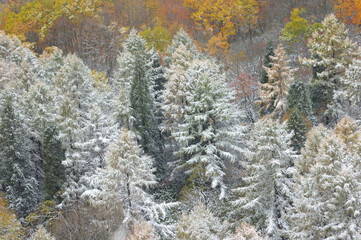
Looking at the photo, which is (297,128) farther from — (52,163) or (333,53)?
(52,163)

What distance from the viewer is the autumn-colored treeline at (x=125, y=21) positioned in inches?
2333

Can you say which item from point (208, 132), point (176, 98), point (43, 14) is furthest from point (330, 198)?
point (43, 14)

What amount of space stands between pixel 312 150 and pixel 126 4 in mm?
54330

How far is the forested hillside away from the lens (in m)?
23.0

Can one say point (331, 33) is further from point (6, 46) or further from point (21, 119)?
point (6, 46)

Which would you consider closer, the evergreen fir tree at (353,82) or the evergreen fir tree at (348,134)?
the evergreen fir tree at (348,134)

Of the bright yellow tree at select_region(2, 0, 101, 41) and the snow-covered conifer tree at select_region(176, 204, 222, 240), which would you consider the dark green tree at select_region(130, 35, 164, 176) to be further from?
the bright yellow tree at select_region(2, 0, 101, 41)

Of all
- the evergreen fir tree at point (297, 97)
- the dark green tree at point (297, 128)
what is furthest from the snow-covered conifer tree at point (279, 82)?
the dark green tree at point (297, 128)

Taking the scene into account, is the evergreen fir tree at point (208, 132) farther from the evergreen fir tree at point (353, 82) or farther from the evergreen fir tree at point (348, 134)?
the evergreen fir tree at point (353, 82)

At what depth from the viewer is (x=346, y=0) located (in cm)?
5028

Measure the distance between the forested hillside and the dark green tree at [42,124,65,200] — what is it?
0.09 meters

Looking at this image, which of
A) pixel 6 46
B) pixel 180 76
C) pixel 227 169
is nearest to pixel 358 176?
pixel 227 169

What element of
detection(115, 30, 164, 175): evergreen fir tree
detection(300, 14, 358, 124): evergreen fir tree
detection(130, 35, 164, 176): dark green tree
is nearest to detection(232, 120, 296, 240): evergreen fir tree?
detection(130, 35, 164, 176): dark green tree

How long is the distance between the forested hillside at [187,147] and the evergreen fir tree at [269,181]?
0.10 metres
